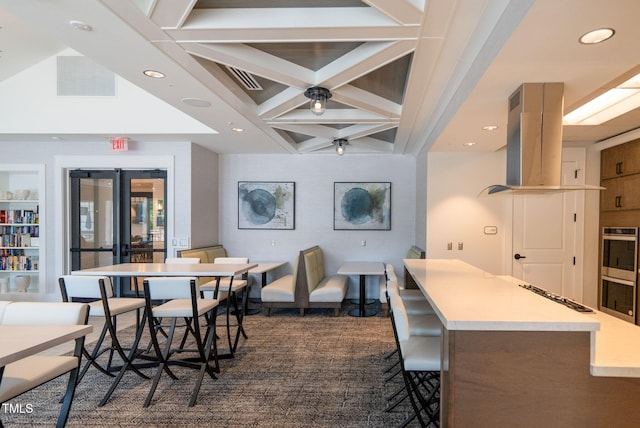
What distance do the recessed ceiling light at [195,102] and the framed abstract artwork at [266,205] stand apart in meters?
2.68

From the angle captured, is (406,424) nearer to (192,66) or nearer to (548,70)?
(548,70)

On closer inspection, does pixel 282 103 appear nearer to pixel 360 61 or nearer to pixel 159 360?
pixel 360 61

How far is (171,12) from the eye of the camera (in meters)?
2.01

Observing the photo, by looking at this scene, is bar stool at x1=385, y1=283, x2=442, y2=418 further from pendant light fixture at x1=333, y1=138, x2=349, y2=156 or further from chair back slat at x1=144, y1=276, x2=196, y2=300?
pendant light fixture at x1=333, y1=138, x2=349, y2=156

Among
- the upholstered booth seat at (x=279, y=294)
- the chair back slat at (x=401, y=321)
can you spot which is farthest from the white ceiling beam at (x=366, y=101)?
the upholstered booth seat at (x=279, y=294)

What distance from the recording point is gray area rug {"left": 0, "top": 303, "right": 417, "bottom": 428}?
238 centimetres

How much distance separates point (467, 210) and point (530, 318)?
3.45 metres

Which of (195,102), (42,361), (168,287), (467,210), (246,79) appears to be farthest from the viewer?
(467,210)

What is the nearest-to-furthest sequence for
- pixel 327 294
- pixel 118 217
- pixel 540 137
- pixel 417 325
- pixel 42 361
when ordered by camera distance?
pixel 42 361, pixel 540 137, pixel 417 325, pixel 327 294, pixel 118 217

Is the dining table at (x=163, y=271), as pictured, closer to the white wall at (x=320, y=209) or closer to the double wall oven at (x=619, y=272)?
the white wall at (x=320, y=209)

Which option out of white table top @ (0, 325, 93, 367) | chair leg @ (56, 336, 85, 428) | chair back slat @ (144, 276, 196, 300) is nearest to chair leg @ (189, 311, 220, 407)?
chair back slat @ (144, 276, 196, 300)

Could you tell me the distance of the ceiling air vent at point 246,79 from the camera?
3.02 metres

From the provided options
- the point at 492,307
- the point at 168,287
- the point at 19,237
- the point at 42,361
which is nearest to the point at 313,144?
the point at 168,287

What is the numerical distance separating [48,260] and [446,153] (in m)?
6.27
